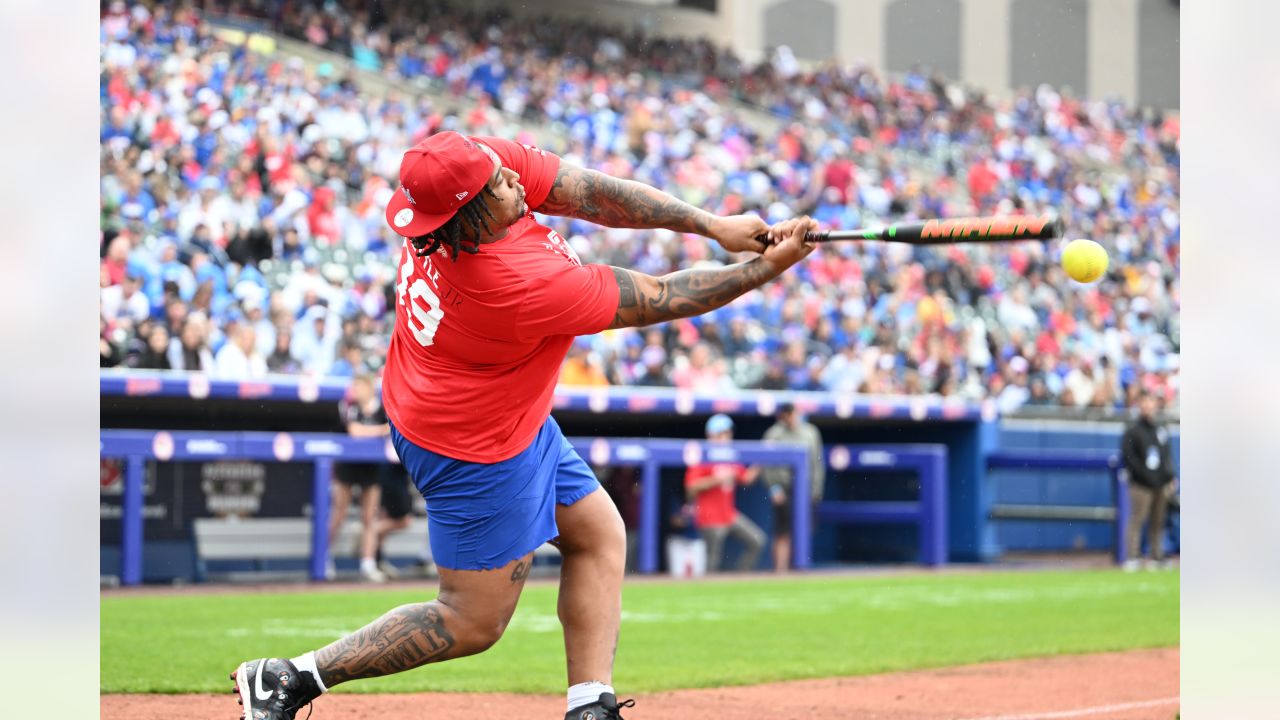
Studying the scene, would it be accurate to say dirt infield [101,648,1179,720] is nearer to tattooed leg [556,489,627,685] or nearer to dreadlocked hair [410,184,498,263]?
tattooed leg [556,489,627,685]

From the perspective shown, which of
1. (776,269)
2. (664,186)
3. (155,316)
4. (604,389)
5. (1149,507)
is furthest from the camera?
(664,186)

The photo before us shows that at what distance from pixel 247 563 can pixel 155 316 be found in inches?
81.2

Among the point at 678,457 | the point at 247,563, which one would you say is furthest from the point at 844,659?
the point at 247,563

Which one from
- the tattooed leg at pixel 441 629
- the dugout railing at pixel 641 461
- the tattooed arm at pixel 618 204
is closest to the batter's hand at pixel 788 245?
the tattooed arm at pixel 618 204

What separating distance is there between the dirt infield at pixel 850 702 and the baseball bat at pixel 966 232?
218 centimetres

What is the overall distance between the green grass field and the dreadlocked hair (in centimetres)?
286

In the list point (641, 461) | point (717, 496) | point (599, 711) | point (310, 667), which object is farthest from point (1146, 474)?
point (310, 667)

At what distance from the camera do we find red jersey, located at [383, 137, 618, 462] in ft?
11.7

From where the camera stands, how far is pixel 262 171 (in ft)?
45.3

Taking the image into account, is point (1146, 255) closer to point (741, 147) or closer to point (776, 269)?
point (741, 147)

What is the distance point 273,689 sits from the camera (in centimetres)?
395

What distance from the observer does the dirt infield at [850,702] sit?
5250 millimetres

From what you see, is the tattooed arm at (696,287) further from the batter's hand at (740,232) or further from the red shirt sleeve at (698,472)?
the red shirt sleeve at (698,472)

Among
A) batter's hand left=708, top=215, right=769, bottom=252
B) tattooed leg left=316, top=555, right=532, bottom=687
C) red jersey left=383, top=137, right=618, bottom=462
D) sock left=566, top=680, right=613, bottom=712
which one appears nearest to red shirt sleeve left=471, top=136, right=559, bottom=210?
red jersey left=383, top=137, right=618, bottom=462
